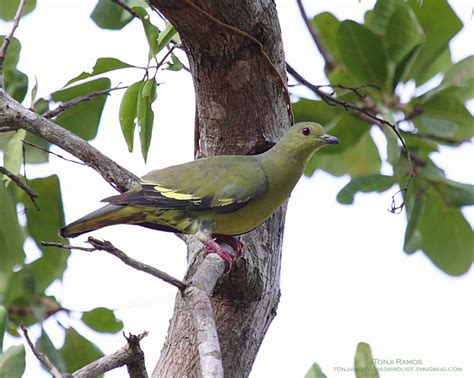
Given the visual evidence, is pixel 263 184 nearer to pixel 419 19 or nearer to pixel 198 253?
pixel 198 253

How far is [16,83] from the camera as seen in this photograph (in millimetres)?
3938

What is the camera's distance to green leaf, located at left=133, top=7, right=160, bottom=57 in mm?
3609

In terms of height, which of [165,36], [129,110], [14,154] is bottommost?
[14,154]

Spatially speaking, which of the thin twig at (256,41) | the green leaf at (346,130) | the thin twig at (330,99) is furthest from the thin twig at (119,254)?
the green leaf at (346,130)

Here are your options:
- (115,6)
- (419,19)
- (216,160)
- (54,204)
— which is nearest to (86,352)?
(54,204)

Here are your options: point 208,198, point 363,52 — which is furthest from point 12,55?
point 363,52

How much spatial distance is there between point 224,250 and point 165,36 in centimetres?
88

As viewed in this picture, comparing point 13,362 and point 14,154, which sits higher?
point 14,154

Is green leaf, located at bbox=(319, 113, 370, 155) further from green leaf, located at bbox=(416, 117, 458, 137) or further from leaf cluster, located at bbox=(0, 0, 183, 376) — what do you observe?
leaf cluster, located at bbox=(0, 0, 183, 376)

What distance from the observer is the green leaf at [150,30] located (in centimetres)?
361

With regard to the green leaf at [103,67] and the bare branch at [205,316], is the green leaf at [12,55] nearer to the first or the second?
the green leaf at [103,67]

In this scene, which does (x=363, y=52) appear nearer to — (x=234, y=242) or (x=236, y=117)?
(x=236, y=117)

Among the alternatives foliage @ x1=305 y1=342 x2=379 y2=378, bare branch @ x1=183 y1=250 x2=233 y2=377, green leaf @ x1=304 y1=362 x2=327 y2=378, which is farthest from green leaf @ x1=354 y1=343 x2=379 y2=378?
bare branch @ x1=183 y1=250 x2=233 y2=377

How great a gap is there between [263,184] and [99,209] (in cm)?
64
